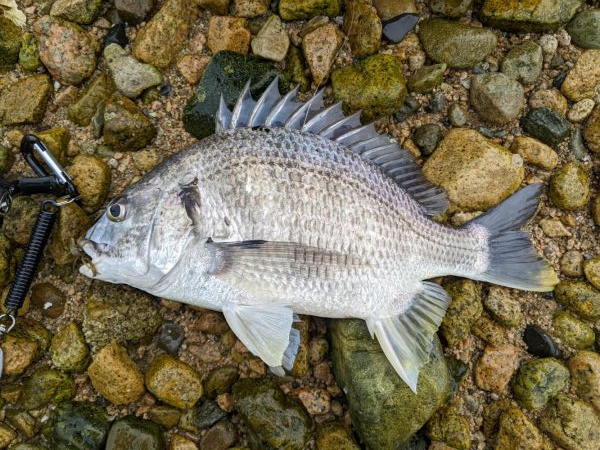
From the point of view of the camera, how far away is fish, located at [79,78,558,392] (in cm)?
273

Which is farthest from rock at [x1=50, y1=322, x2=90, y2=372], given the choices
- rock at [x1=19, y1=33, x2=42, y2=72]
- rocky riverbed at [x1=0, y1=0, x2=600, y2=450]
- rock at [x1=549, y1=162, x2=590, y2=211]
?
rock at [x1=549, y1=162, x2=590, y2=211]

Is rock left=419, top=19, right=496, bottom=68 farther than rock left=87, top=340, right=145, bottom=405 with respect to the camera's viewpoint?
Yes

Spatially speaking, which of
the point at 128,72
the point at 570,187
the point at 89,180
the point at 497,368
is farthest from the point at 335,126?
the point at 497,368

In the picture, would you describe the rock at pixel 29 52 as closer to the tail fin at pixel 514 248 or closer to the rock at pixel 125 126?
the rock at pixel 125 126

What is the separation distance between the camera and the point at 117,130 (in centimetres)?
320

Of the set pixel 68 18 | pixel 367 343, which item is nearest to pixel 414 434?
pixel 367 343

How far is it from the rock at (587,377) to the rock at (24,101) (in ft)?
13.9

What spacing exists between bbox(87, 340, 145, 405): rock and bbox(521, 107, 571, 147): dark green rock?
131 inches

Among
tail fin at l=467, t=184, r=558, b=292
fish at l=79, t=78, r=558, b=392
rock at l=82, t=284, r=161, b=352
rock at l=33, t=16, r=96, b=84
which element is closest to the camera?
fish at l=79, t=78, r=558, b=392

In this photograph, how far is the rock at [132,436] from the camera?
9.61ft

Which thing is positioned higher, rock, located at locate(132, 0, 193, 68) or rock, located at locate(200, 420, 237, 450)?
rock, located at locate(132, 0, 193, 68)

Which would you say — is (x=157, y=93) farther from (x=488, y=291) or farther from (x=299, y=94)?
(x=488, y=291)

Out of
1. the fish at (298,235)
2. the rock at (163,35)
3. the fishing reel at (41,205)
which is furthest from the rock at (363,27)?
the fishing reel at (41,205)

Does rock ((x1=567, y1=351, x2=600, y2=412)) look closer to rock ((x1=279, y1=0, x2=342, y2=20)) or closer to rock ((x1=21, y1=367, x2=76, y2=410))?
rock ((x1=279, y1=0, x2=342, y2=20))
